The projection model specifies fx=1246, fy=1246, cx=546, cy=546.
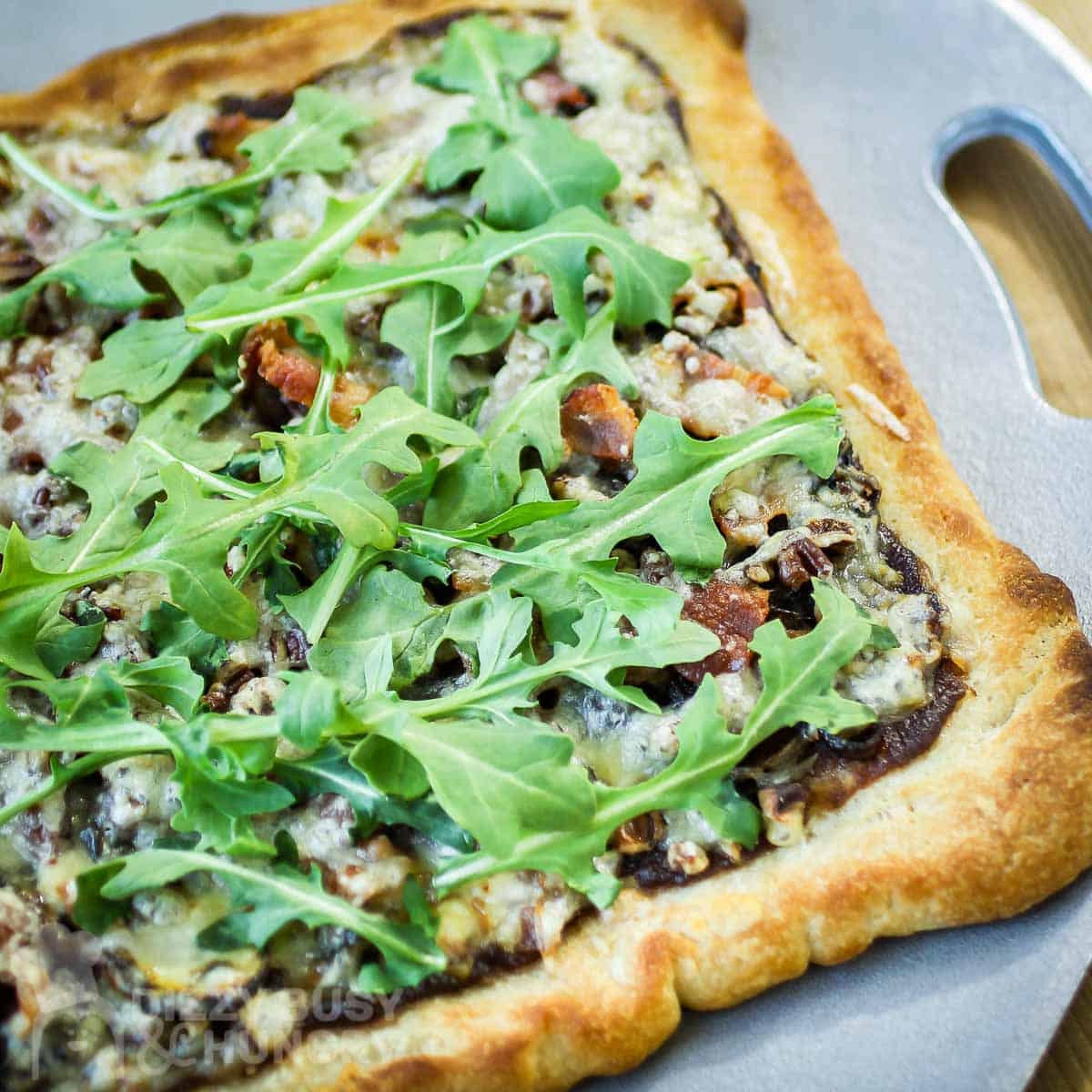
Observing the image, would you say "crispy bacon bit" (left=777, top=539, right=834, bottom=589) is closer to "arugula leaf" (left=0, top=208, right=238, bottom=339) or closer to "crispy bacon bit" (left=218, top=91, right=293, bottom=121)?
"arugula leaf" (left=0, top=208, right=238, bottom=339)

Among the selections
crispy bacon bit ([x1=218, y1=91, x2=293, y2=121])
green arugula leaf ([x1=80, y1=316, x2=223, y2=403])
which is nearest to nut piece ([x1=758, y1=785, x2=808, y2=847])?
green arugula leaf ([x1=80, y1=316, x2=223, y2=403])

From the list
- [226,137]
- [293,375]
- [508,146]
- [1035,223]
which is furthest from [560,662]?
[1035,223]

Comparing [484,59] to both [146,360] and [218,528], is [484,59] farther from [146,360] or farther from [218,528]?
[218,528]

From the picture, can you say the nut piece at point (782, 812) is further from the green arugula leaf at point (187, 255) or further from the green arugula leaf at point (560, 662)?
the green arugula leaf at point (187, 255)

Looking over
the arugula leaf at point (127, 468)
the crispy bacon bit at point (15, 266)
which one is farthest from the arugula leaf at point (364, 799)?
the crispy bacon bit at point (15, 266)

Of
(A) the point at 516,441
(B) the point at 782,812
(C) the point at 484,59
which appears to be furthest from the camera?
(C) the point at 484,59

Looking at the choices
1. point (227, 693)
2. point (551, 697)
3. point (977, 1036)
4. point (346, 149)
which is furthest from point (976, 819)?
point (346, 149)

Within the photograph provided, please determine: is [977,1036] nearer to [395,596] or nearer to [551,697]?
[551,697]
